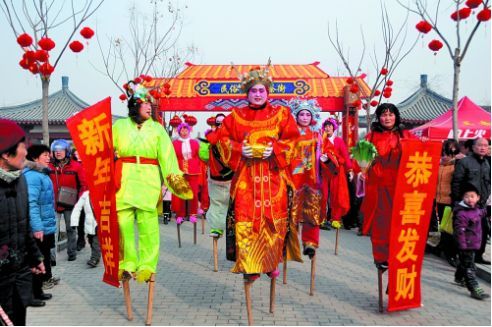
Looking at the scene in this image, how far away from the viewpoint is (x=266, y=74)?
4.39m

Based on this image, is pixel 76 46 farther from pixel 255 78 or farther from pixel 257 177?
pixel 257 177

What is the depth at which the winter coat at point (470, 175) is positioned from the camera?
5.87 meters

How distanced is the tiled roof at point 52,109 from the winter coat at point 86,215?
849 inches

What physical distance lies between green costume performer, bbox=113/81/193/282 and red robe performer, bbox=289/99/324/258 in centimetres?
160

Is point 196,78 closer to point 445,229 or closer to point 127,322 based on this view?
point 445,229

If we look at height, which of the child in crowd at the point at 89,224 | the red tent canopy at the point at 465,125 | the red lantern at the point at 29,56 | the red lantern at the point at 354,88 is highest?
the red lantern at the point at 354,88

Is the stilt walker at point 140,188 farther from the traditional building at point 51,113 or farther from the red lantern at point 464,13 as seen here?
the traditional building at point 51,113

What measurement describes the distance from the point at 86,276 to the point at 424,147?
426 cm

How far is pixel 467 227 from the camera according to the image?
209 inches

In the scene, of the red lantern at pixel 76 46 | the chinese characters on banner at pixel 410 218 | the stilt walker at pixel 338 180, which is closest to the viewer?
the chinese characters on banner at pixel 410 218

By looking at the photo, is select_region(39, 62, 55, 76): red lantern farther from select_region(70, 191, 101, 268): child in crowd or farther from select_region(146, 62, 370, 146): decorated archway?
select_region(146, 62, 370, 146): decorated archway

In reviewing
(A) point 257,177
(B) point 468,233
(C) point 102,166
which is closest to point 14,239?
(C) point 102,166

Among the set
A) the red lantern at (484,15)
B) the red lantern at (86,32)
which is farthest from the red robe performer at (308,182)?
the red lantern at (86,32)

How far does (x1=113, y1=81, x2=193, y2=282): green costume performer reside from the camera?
14.5 ft
